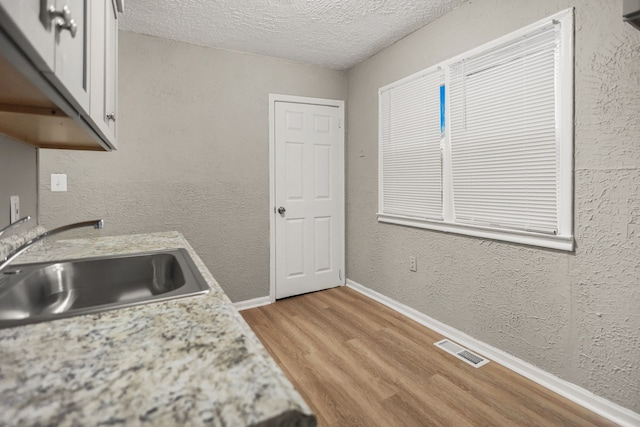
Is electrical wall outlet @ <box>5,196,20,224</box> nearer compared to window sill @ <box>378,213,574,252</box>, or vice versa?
Result: electrical wall outlet @ <box>5,196,20,224</box>

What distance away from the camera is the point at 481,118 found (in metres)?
2.29

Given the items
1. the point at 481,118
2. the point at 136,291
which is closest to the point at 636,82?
the point at 481,118

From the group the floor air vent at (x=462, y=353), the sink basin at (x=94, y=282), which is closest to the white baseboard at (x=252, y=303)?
the floor air vent at (x=462, y=353)

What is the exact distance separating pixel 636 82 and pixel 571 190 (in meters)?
0.56

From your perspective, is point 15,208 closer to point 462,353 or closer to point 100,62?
point 100,62

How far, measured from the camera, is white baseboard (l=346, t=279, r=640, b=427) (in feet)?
5.49

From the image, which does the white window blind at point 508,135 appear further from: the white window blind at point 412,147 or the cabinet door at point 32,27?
the cabinet door at point 32,27

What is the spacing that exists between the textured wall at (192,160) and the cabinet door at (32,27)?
2.50 meters

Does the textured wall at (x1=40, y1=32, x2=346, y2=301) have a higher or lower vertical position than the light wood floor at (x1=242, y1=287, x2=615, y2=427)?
higher

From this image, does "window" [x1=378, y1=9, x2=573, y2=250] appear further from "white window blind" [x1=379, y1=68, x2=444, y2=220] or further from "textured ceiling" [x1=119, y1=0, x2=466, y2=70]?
"textured ceiling" [x1=119, y1=0, x2=466, y2=70]

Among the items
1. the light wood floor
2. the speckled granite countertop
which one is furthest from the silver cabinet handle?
the light wood floor

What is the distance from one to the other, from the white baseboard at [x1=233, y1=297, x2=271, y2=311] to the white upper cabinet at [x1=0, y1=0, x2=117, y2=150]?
7.39 feet

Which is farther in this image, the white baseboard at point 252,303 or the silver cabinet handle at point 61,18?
the white baseboard at point 252,303

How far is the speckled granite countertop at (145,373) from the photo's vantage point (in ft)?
1.46
